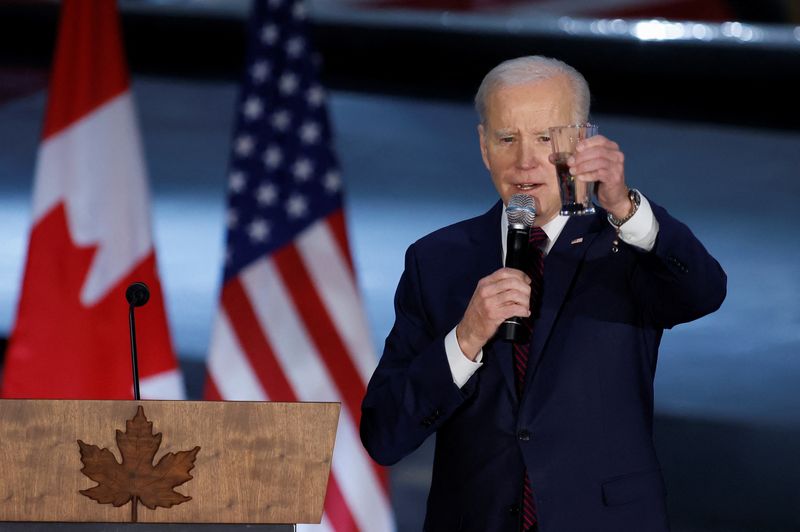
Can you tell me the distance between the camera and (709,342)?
676 cm

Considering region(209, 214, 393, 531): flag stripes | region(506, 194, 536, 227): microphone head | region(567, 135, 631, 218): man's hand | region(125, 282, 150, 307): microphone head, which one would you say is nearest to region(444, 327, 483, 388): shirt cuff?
region(506, 194, 536, 227): microphone head

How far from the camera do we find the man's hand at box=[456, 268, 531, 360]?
1.70m

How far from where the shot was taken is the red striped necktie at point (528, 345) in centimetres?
183

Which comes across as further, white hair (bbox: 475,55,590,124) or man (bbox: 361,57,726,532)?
white hair (bbox: 475,55,590,124)

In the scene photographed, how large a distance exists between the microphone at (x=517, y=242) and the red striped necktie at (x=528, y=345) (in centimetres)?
5

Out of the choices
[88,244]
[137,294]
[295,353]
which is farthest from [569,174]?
[88,244]

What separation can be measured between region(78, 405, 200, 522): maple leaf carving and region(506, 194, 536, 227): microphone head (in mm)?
536

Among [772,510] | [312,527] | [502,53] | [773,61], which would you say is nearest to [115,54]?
[312,527]

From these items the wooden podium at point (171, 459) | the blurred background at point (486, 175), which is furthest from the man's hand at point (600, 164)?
the blurred background at point (486, 175)

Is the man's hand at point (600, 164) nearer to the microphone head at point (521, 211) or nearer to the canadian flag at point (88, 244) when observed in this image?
the microphone head at point (521, 211)

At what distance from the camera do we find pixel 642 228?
176cm

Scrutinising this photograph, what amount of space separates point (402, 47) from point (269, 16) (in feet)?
9.77

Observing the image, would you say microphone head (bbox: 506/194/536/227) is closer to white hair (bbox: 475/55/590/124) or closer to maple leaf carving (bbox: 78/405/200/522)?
white hair (bbox: 475/55/590/124)

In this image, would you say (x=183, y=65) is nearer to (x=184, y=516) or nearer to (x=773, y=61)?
(x=773, y=61)
